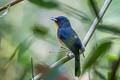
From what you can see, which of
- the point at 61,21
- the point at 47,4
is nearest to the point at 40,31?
the point at 47,4

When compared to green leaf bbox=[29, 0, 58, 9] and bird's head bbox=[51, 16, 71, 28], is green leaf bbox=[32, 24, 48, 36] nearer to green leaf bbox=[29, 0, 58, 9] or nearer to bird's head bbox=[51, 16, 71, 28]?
green leaf bbox=[29, 0, 58, 9]

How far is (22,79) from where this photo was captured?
1.91 feet

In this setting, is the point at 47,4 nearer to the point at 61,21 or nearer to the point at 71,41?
the point at 71,41

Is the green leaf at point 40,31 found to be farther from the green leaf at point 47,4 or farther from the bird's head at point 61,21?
the bird's head at point 61,21

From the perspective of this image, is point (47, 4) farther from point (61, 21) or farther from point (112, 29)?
point (61, 21)

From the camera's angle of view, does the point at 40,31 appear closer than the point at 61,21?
Yes

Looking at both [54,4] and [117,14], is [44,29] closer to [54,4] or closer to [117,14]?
[54,4]

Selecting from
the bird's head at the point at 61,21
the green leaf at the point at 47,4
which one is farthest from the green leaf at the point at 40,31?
the bird's head at the point at 61,21

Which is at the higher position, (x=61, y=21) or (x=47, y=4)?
(x=47, y=4)

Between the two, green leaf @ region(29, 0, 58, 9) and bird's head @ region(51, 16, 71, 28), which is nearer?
green leaf @ region(29, 0, 58, 9)

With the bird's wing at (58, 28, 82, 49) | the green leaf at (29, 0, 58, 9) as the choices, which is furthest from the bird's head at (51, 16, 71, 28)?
the green leaf at (29, 0, 58, 9)

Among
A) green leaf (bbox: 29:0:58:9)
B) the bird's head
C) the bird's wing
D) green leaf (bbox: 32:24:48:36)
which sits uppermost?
green leaf (bbox: 29:0:58:9)

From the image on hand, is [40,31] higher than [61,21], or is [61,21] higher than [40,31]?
[40,31]

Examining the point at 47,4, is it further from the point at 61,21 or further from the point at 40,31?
the point at 61,21
